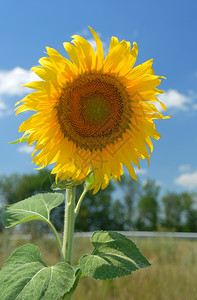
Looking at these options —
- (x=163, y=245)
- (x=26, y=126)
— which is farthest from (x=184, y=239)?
(x=26, y=126)

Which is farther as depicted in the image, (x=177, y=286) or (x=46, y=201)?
(x=177, y=286)

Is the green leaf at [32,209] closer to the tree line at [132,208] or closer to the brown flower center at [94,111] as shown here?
the brown flower center at [94,111]

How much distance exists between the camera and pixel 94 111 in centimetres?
205

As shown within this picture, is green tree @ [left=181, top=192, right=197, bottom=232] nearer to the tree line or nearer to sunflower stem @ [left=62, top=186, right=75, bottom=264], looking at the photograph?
the tree line

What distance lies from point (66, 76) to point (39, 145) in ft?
1.32

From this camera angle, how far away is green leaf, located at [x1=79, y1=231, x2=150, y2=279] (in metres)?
1.70

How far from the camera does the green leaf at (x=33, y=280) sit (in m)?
1.69

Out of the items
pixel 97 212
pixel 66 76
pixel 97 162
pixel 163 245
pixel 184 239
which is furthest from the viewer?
pixel 97 212

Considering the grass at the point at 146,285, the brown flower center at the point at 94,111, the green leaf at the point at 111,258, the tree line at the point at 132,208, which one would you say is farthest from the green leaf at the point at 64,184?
the tree line at the point at 132,208

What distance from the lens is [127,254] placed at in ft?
6.02

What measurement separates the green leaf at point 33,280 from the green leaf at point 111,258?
0.11m

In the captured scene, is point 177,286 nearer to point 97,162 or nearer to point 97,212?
point 97,162

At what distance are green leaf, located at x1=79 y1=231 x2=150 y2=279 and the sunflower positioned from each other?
11.9 inches

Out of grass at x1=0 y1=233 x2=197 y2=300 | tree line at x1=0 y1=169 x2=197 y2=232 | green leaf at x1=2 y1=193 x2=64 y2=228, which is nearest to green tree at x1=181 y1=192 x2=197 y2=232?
tree line at x1=0 y1=169 x2=197 y2=232
